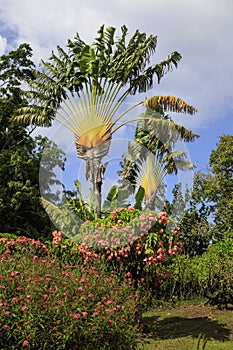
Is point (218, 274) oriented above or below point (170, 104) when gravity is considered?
below

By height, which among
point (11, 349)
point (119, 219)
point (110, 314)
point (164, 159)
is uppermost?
point (164, 159)

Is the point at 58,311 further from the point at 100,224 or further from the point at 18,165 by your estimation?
the point at 18,165

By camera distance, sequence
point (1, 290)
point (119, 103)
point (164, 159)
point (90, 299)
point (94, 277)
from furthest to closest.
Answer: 1. point (119, 103)
2. point (164, 159)
3. point (94, 277)
4. point (90, 299)
5. point (1, 290)

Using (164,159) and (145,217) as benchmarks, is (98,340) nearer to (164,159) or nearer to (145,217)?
(145,217)

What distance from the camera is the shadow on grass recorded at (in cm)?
804

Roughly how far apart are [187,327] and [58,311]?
203 inches

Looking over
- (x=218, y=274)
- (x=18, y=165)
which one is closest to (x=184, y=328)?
(x=218, y=274)

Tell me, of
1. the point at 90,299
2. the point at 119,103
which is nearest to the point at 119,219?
the point at 90,299

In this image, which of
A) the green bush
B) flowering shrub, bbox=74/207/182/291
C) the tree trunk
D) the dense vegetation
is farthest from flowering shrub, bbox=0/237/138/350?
the tree trunk

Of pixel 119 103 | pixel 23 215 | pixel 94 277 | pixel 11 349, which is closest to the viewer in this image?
pixel 11 349

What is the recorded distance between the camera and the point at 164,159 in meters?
13.9

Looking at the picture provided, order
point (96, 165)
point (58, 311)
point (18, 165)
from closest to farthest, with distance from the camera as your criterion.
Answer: point (58, 311), point (96, 165), point (18, 165)

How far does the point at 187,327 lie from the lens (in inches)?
349

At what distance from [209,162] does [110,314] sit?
15.4 meters
